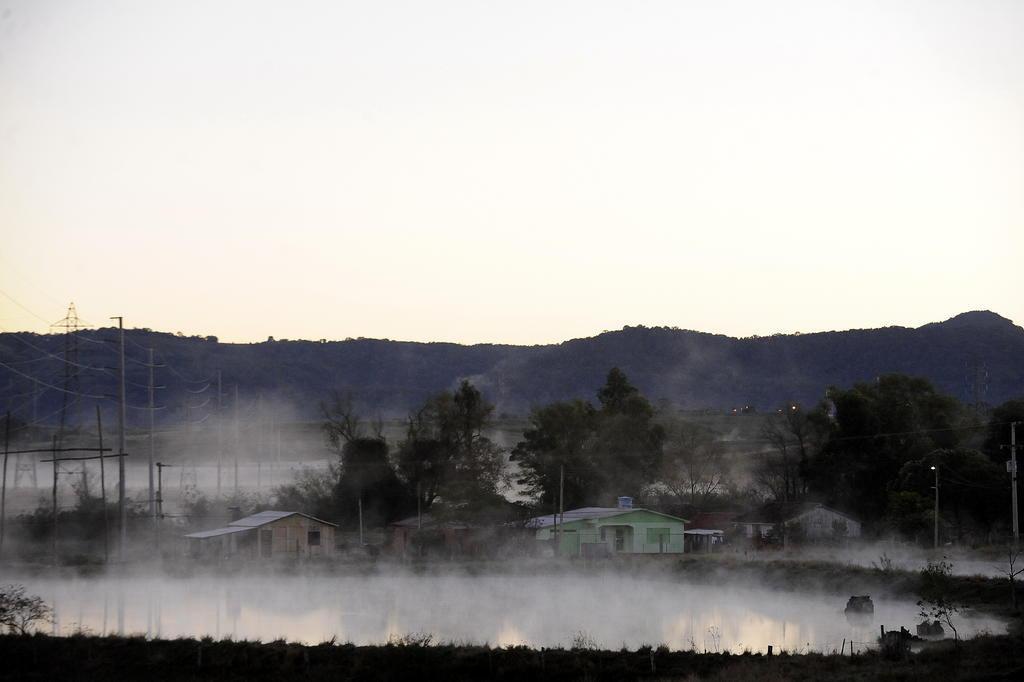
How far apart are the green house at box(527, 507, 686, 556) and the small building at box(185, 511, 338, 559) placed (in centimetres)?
1310

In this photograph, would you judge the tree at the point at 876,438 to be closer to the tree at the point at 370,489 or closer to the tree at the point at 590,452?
the tree at the point at 590,452

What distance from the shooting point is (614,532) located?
249 feet

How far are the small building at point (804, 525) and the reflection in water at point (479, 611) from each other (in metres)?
19.6

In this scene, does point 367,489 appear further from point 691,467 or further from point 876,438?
point 876,438

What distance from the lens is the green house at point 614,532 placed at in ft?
243

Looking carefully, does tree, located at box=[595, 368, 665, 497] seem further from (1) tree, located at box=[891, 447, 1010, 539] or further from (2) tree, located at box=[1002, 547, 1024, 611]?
(2) tree, located at box=[1002, 547, 1024, 611]

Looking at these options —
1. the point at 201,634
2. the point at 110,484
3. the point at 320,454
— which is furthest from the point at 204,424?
the point at 201,634

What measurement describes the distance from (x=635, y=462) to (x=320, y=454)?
168 feet

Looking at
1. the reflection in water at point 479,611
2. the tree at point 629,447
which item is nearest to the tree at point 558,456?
the tree at point 629,447

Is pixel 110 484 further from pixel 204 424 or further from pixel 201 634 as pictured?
pixel 201 634

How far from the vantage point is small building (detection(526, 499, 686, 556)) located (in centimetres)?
7412

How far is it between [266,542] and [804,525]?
33.1m

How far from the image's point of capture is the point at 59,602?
2067 inches

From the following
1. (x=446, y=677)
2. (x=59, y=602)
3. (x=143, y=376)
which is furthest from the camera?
(x=143, y=376)
